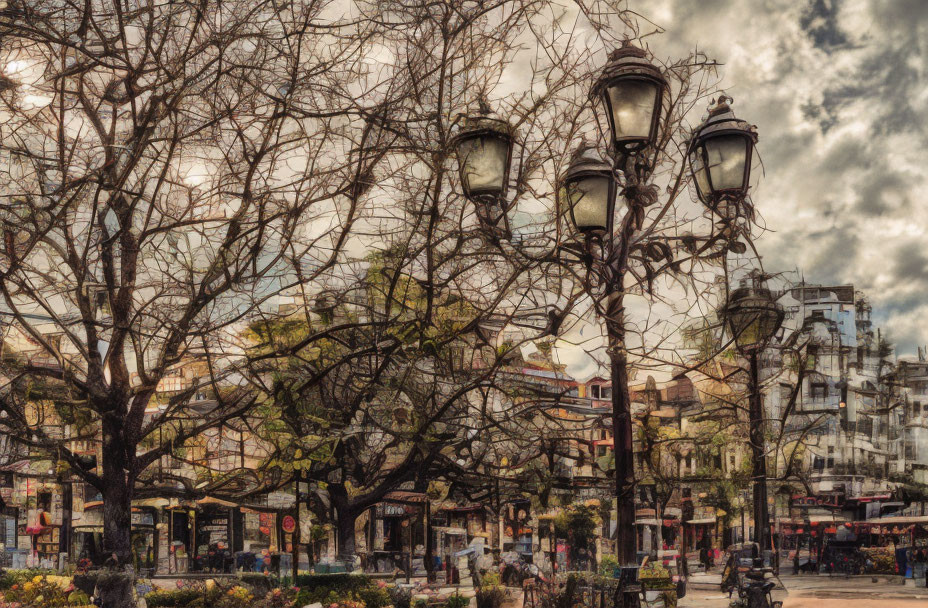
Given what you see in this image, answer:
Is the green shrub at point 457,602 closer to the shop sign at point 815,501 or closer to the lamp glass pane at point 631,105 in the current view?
the lamp glass pane at point 631,105

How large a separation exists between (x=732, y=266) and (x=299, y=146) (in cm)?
424

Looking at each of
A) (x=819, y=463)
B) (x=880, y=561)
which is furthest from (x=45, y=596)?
(x=819, y=463)

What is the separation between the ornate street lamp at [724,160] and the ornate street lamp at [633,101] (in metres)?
0.63

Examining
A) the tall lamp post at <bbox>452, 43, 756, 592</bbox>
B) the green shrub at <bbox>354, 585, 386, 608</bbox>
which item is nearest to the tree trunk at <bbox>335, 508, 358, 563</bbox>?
the green shrub at <bbox>354, 585, 386, 608</bbox>

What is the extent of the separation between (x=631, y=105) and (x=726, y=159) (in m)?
0.91

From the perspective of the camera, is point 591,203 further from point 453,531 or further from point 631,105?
point 453,531

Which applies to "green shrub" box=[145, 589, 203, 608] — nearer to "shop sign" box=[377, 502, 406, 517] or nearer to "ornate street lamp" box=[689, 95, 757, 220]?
"ornate street lamp" box=[689, 95, 757, 220]

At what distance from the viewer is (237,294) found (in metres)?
8.40

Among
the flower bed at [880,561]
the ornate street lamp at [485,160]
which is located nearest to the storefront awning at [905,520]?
the flower bed at [880,561]

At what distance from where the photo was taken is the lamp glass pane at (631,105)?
5.51 meters

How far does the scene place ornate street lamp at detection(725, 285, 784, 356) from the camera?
349 inches

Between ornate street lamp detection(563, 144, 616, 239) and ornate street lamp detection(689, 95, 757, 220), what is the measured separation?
0.82m

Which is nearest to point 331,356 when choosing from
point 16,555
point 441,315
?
point 441,315

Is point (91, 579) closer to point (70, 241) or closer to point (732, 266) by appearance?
point (70, 241)
